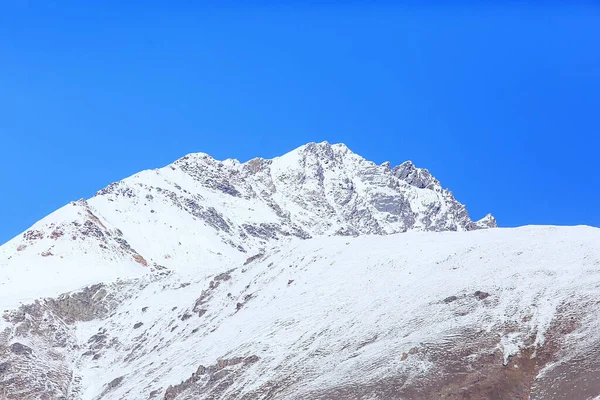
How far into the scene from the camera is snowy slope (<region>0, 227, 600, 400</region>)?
86875 millimetres

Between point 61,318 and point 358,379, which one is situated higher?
point 61,318

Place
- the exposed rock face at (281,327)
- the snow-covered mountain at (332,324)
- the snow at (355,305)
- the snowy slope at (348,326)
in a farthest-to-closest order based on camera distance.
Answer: the snow at (355,305) → the exposed rock face at (281,327) → the snow-covered mountain at (332,324) → the snowy slope at (348,326)

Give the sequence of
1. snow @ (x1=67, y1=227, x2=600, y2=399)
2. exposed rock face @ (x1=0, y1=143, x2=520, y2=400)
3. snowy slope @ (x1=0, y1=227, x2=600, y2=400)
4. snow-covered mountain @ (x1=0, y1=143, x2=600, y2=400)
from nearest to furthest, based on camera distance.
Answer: snowy slope @ (x1=0, y1=227, x2=600, y2=400) < snow-covered mountain @ (x1=0, y1=143, x2=600, y2=400) < exposed rock face @ (x1=0, y1=143, x2=520, y2=400) < snow @ (x1=67, y1=227, x2=600, y2=399)

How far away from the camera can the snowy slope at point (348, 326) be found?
8688 cm

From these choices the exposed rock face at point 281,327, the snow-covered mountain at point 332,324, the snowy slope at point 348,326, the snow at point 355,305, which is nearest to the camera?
the snowy slope at point 348,326

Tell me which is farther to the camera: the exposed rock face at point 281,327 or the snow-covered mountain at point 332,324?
the exposed rock face at point 281,327

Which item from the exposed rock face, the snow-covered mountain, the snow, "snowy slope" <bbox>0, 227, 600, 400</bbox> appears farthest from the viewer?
the snow

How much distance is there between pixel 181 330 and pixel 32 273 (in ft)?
183

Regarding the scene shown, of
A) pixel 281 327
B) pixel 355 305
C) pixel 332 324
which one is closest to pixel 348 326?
pixel 332 324

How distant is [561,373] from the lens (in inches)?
3204

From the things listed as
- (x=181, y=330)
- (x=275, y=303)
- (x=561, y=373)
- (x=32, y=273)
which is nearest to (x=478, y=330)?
(x=561, y=373)

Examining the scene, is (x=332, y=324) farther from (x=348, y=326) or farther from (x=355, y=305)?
(x=355, y=305)

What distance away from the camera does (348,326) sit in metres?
107

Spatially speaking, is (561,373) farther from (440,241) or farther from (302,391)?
(440,241)
